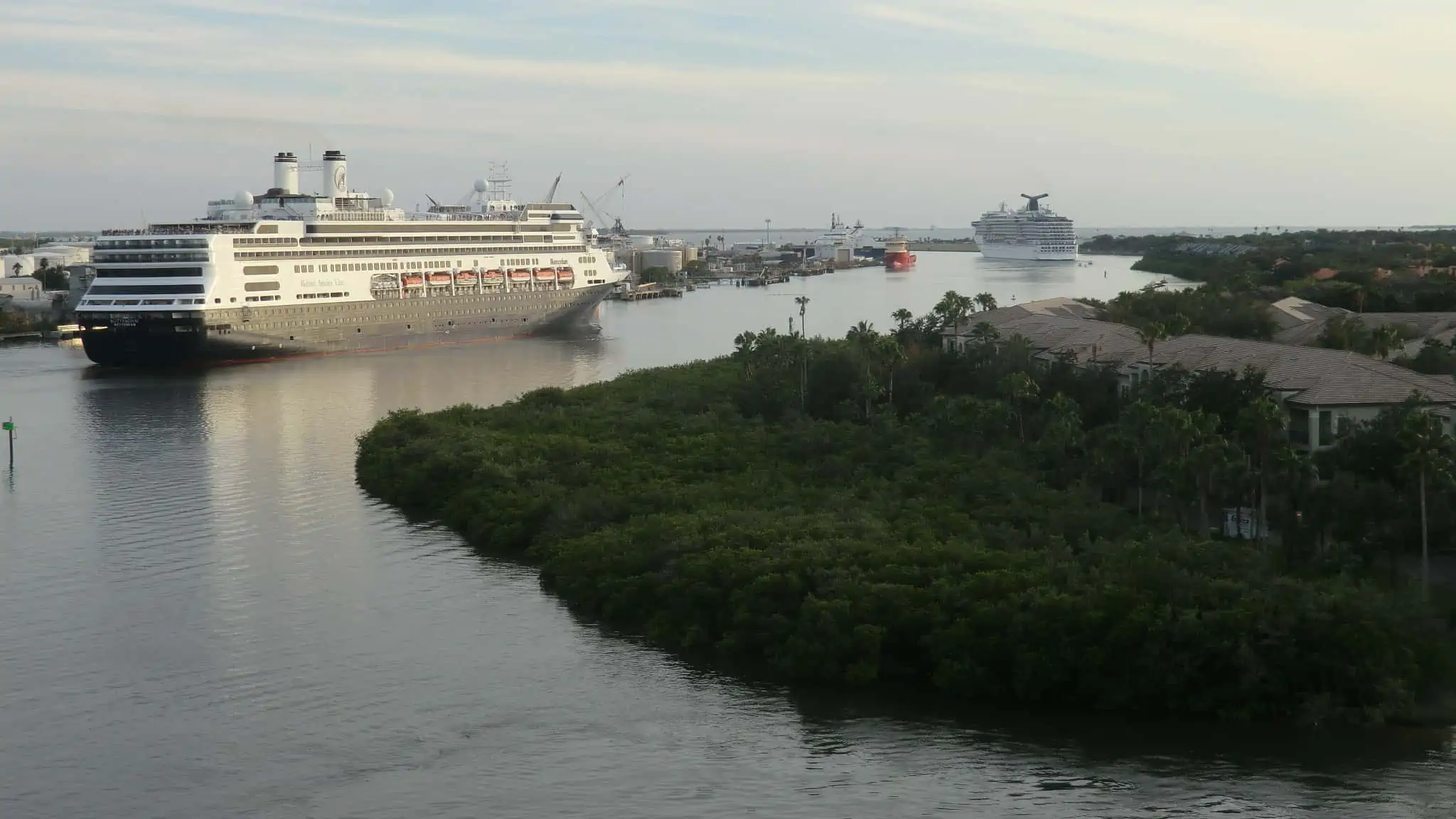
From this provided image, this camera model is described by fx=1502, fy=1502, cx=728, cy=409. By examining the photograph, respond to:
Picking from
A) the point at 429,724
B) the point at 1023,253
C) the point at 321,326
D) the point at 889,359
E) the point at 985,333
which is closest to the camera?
the point at 429,724

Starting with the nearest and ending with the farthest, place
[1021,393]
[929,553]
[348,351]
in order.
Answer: [929,553], [1021,393], [348,351]

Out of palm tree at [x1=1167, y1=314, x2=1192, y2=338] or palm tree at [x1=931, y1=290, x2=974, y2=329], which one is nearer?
palm tree at [x1=1167, y1=314, x2=1192, y2=338]

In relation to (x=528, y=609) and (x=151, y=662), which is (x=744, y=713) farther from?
(x=151, y=662)

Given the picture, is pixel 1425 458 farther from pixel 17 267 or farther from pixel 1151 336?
pixel 17 267

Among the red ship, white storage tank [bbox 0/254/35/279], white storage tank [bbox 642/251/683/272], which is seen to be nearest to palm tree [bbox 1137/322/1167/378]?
white storage tank [bbox 0/254/35/279]

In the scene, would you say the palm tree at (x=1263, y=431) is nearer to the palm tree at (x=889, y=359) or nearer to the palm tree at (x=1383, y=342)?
the palm tree at (x=1383, y=342)

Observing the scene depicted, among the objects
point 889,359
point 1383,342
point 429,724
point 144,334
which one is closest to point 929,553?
point 429,724

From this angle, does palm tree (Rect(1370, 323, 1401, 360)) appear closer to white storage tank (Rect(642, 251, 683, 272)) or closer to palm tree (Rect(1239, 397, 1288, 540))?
palm tree (Rect(1239, 397, 1288, 540))

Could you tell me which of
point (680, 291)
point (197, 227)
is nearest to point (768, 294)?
point (680, 291)

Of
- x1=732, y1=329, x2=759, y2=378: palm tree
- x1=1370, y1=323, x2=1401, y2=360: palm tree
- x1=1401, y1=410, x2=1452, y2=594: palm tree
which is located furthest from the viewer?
x1=732, y1=329, x2=759, y2=378: palm tree
